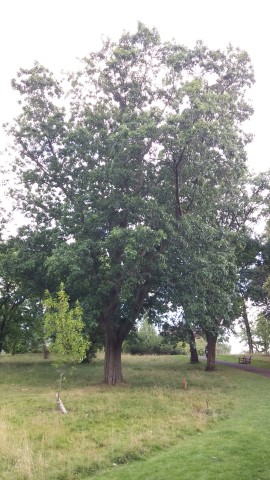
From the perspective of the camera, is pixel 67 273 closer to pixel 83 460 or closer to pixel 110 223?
pixel 110 223

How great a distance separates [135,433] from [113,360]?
13302 mm

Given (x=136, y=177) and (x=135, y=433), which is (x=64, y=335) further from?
(x=136, y=177)

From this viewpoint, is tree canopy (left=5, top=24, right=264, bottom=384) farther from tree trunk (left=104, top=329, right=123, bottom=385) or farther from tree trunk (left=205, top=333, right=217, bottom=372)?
tree trunk (left=205, top=333, right=217, bottom=372)

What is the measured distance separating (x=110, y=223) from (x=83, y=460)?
50.9ft

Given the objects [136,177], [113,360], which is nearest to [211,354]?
[113,360]

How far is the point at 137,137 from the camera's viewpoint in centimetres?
2264

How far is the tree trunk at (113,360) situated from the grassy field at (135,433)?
4.91 ft

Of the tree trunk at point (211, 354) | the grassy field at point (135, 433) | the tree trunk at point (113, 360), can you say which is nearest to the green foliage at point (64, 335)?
the grassy field at point (135, 433)

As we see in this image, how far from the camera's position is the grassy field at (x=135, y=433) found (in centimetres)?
1102

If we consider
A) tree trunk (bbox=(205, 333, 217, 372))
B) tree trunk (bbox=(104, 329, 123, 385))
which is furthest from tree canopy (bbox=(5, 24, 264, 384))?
tree trunk (bbox=(205, 333, 217, 372))

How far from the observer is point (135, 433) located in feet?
47.1

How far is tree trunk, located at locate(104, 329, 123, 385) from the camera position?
2706 cm

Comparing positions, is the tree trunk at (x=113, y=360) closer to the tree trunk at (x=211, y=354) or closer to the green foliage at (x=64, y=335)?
the green foliage at (x=64, y=335)

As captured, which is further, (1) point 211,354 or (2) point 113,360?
(1) point 211,354
